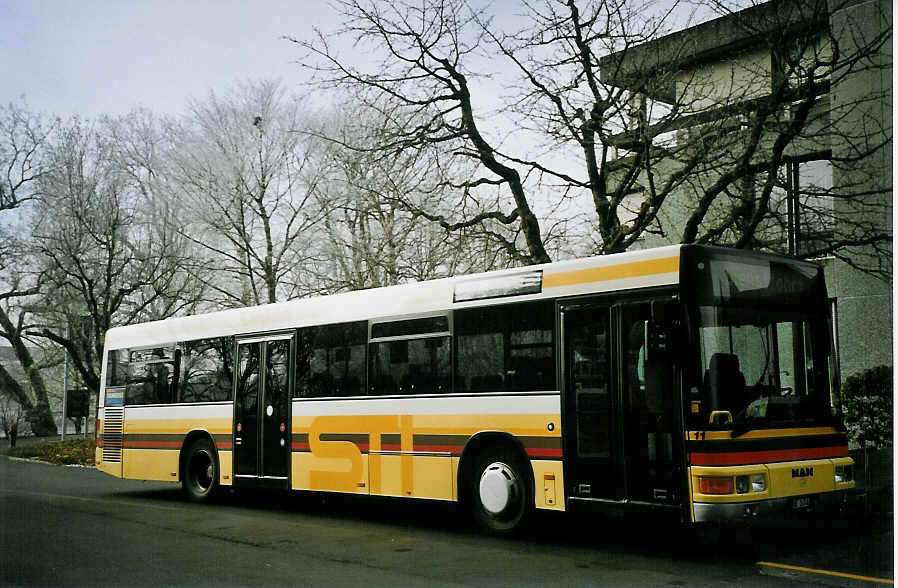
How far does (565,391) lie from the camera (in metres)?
10.1

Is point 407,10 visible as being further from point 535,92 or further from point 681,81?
point 681,81

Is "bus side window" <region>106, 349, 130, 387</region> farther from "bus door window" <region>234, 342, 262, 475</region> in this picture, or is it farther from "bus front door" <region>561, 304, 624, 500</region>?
"bus front door" <region>561, 304, 624, 500</region>

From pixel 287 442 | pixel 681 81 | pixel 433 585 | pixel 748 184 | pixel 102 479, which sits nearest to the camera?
pixel 433 585

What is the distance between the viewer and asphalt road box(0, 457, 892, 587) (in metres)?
8.55

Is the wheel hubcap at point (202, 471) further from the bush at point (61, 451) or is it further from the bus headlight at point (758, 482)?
the bush at point (61, 451)

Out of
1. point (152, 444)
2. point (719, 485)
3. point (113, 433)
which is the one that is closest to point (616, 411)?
point (719, 485)

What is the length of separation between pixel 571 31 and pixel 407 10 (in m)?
2.72

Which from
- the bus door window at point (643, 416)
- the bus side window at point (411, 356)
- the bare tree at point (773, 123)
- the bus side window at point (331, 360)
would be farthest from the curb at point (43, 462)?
the bus door window at point (643, 416)

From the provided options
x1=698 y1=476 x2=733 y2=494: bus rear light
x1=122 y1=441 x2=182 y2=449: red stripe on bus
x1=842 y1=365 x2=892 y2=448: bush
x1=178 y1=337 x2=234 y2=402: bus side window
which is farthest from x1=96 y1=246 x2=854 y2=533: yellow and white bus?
x1=842 y1=365 x2=892 y2=448: bush

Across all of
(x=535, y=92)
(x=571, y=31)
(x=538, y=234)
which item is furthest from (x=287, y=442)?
(x=571, y=31)

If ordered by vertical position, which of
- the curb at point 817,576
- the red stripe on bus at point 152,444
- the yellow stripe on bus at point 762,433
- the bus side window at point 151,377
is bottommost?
the curb at point 817,576

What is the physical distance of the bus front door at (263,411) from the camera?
13.9 m

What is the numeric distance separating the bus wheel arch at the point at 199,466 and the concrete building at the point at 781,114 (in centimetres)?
782

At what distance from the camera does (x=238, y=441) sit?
48.1 feet
